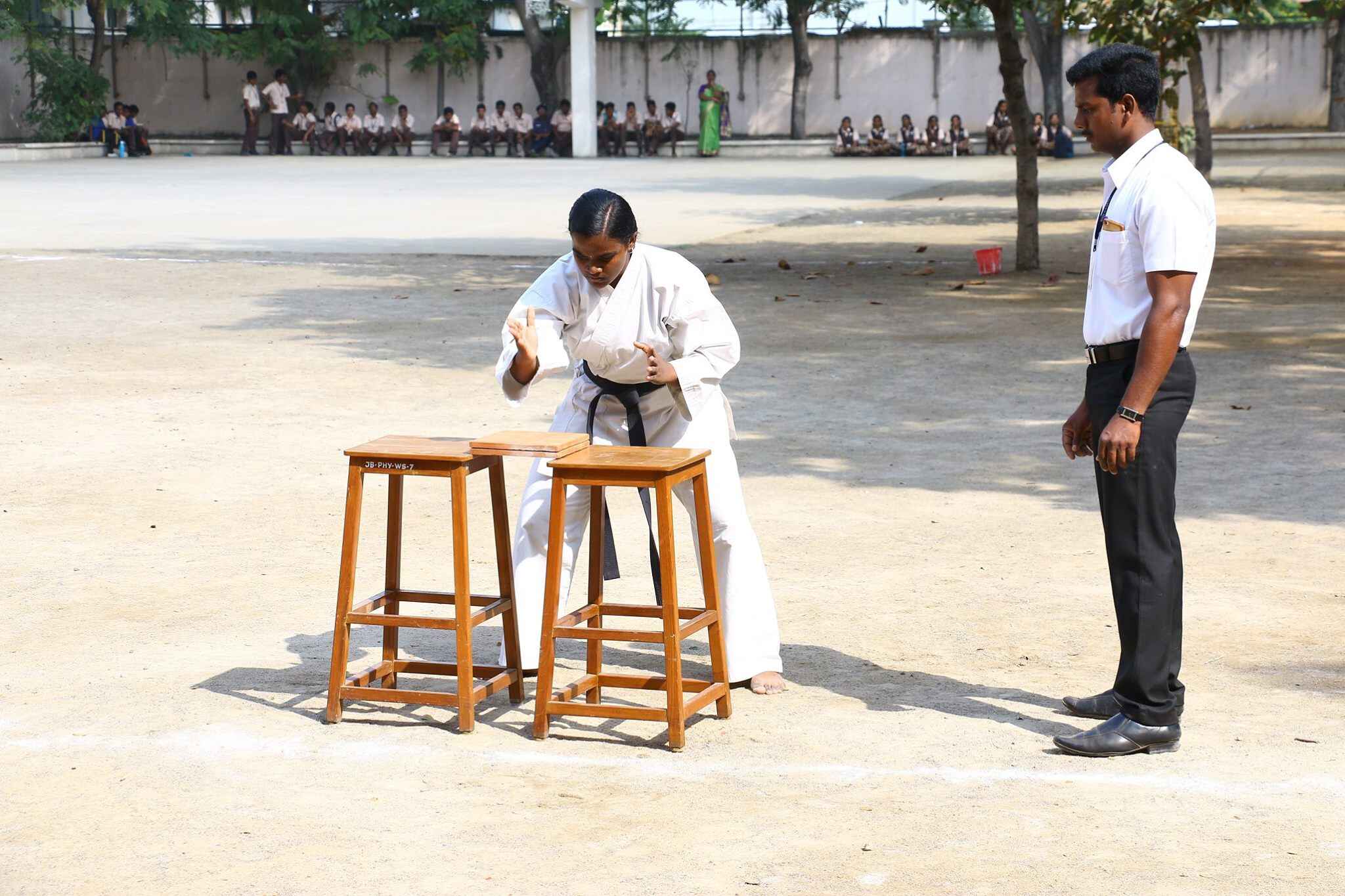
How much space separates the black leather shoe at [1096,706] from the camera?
4.66 metres

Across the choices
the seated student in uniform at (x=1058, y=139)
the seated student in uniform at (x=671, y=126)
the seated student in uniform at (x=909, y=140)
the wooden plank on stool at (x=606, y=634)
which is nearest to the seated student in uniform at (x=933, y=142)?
the seated student in uniform at (x=909, y=140)

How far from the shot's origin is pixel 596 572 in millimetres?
4953

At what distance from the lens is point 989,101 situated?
44.1 meters

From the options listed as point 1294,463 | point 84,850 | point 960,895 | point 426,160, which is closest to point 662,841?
point 960,895

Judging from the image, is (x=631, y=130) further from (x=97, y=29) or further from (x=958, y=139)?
(x=97, y=29)

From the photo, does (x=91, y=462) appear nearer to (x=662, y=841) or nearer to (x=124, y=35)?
(x=662, y=841)

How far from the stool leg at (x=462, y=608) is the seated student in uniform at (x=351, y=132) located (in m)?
38.9

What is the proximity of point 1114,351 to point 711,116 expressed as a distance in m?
36.6

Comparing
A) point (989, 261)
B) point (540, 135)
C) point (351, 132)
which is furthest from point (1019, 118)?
point (351, 132)

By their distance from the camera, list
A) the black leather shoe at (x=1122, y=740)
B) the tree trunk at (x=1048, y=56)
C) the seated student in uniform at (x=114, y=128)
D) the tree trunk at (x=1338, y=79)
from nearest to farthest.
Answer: the black leather shoe at (x=1122, y=740) < the tree trunk at (x=1048, y=56) < the seated student in uniform at (x=114, y=128) < the tree trunk at (x=1338, y=79)

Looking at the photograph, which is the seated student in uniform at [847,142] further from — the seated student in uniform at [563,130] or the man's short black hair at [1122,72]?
the man's short black hair at [1122,72]

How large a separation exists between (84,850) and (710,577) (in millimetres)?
1761

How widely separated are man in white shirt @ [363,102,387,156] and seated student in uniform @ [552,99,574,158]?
446 centimetres

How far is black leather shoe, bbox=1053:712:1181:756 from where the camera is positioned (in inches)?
172
